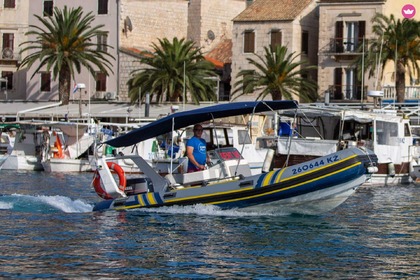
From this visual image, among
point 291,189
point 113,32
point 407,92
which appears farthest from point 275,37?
point 291,189

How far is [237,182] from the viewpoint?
2656cm

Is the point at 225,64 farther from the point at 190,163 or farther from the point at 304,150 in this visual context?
the point at 190,163

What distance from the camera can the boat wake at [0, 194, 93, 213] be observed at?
2942 centimetres

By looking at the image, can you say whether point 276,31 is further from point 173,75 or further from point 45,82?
point 45,82

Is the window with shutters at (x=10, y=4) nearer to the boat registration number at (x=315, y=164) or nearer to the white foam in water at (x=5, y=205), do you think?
the white foam in water at (x=5, y=205)

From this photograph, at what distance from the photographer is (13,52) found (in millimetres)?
81938

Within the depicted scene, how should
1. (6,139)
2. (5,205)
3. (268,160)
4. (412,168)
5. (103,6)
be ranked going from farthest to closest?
(103,6), (6,139), (412,168), (268,160), (5,205)

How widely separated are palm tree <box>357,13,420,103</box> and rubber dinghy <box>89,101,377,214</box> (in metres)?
36.9

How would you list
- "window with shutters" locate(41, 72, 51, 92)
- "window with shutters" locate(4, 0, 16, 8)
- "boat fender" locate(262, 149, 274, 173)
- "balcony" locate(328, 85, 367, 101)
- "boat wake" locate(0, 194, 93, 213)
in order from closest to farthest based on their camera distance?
"boat wake" locate(0, 194, 93, 213) < "boat fender" locate(262, 149, 274, 173) < "balcony" locate(328, 85, 367, 101) < "window with shutters" locate(41, 72, 51, 92) < "window with shutters" locate(4, 0, 16, 8)

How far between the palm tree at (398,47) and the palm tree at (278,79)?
4.19 metres

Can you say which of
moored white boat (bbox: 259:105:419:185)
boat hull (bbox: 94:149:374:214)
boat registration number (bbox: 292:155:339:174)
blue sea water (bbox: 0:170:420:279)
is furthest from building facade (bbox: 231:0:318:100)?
boat registration number (bbox: 292:155:339:174)

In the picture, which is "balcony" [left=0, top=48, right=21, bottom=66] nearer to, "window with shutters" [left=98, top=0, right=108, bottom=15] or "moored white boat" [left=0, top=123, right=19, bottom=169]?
"window with shutters" [left=98, top=0, right=108, bottom=15]

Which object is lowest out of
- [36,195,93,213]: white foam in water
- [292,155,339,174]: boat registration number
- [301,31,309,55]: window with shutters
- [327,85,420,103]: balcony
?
[36,195,93,213]: white foam in water

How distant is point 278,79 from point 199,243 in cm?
4489
